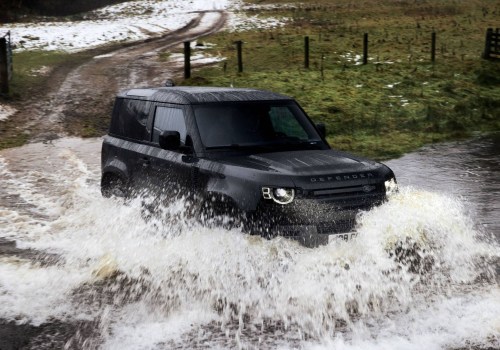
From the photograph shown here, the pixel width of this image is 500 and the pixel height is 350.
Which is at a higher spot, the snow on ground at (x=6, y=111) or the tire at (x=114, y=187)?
the tire at (x=114, y=187)

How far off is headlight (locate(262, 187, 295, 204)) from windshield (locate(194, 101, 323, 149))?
1104mm

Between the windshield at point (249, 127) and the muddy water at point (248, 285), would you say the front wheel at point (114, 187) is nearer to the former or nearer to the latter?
the muddy water at point (248, 285)

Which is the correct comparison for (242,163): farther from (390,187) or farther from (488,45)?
(488,45)

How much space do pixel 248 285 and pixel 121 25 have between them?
3955 centimetres

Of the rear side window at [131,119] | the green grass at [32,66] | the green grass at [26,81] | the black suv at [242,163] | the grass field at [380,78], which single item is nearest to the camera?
the black suv at [242,163]

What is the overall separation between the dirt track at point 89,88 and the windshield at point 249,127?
10.4 metres

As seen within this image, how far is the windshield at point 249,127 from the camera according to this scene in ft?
25.7

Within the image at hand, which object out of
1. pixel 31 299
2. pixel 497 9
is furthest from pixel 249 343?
pixel 497 9

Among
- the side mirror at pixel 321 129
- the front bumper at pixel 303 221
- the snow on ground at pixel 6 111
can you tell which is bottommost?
the snow on ground at pixel 6 111

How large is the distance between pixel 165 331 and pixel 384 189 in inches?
106

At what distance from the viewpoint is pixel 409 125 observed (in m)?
18.6

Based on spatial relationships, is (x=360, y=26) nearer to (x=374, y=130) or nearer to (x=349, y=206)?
(x=374, y=130)

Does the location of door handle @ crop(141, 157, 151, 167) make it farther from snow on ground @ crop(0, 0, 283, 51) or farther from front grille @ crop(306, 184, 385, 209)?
snow on ground @ crop(0, 0, 283, 51)

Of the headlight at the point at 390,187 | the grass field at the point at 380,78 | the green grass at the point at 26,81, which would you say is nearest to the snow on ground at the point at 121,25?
the green grass at the point at 26,81
